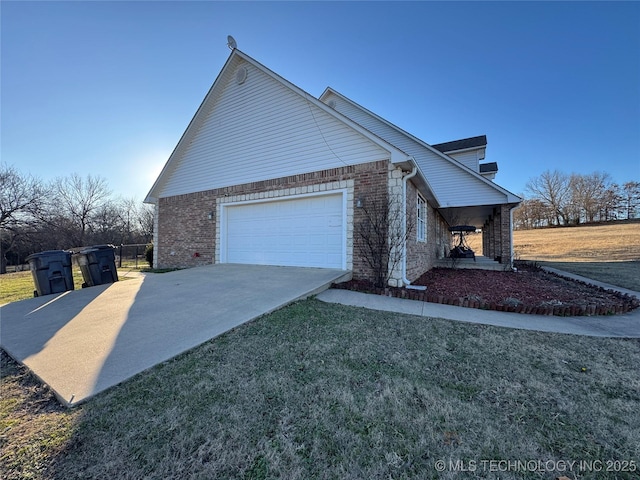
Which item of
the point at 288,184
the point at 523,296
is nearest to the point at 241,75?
the point at 288,184

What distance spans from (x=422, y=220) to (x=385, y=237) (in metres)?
3.66

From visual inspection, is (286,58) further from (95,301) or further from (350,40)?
(95,301)

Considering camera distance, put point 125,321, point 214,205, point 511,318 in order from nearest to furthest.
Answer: point 125,321 < point 511,318 < point 214,205

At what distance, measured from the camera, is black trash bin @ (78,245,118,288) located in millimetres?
7254

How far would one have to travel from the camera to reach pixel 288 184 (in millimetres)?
8430

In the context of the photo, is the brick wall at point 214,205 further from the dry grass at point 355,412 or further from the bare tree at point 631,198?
the bare tree at point 631,198

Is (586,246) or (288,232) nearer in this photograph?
(288,232)

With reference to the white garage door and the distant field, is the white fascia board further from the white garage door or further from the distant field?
the distant field

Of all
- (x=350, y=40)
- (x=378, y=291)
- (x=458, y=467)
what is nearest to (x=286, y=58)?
(x=350, y=40)

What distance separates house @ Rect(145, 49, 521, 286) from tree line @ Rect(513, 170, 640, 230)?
33.4 metres

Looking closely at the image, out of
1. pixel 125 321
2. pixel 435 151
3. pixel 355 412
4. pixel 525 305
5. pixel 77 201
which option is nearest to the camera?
pixel 355 412

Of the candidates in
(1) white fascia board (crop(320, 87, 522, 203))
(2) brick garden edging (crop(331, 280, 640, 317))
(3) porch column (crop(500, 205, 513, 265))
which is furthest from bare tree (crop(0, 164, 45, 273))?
(3) porch column (crop(500, 205, 513, 265))

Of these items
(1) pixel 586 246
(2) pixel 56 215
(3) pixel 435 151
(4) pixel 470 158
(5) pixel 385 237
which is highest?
(4) pixel 470 158

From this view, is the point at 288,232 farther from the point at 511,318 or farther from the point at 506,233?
the point at 506,233
